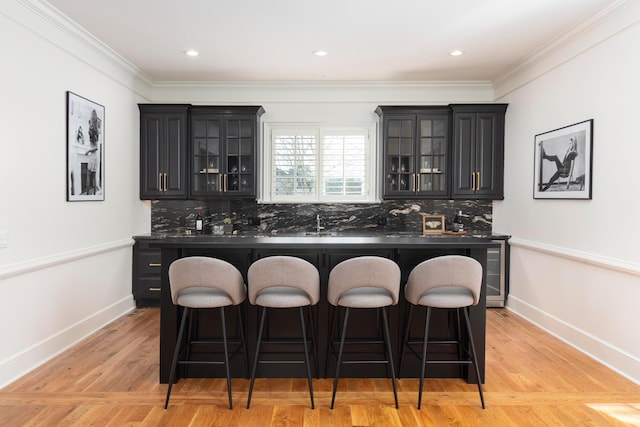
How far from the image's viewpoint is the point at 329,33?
158 inches

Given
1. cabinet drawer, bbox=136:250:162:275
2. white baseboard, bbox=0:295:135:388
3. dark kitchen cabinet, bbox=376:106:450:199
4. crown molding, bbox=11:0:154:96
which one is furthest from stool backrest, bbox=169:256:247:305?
dark kitchen cabinet, bbox=376:106:450:199

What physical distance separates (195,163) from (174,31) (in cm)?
184

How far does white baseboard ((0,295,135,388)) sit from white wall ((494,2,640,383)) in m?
4.73

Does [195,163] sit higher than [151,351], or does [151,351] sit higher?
[195,163]

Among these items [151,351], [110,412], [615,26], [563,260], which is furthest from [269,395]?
[615,26]

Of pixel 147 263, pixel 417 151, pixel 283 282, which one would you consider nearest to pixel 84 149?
pixel 147 263

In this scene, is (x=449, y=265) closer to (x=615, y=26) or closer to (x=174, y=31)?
(x=615, y=26)

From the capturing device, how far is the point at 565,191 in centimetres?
410

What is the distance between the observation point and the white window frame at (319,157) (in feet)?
19.0

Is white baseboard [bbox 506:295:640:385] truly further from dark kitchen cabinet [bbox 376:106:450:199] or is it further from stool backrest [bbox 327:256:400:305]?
stool backrest [bbox 327:256:400:305]

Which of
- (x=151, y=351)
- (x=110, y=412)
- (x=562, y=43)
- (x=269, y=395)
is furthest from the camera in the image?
(x=562, y=43)

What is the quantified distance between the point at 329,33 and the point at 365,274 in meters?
2.46

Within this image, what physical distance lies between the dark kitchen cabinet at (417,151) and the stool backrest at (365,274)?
2.73 m

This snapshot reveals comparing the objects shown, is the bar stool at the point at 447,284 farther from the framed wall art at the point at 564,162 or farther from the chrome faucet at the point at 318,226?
the chrome faucet at the point at 318,226
